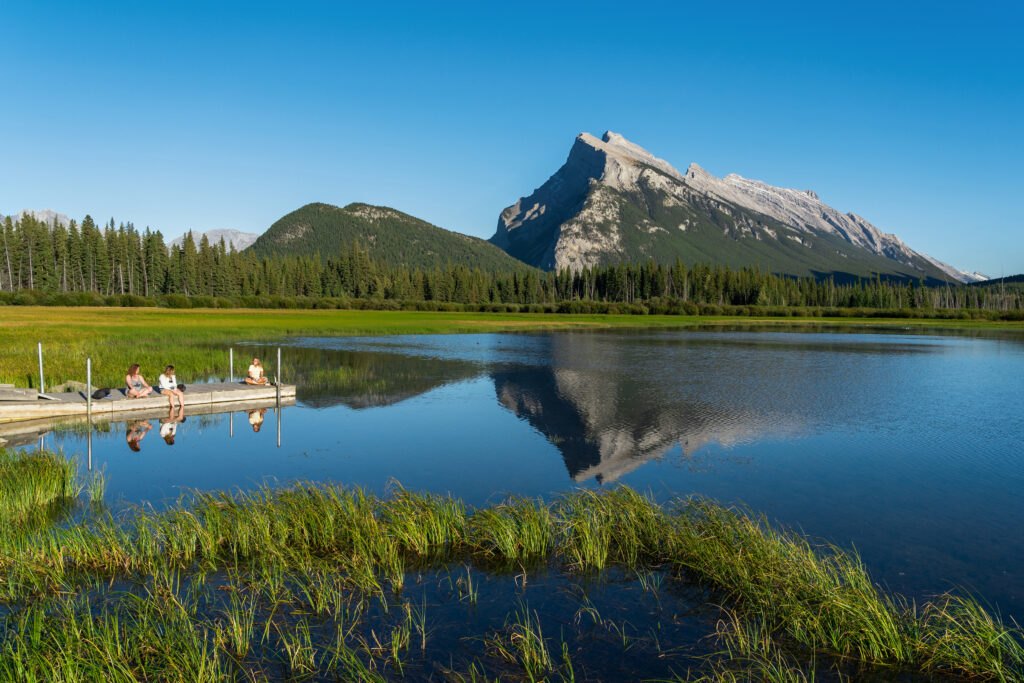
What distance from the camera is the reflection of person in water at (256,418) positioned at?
23.4m

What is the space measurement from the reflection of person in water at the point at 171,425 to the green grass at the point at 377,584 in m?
7.11

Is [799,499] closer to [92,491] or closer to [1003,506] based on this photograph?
[1003,506]

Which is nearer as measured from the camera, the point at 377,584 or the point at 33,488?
the point at 377,584

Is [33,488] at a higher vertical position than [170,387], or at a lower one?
lower

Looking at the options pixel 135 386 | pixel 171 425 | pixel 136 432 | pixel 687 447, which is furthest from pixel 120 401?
pixel 687 447

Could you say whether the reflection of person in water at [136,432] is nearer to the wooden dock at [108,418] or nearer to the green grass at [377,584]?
the wooden dock at [108,418]

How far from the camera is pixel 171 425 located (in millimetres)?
23109

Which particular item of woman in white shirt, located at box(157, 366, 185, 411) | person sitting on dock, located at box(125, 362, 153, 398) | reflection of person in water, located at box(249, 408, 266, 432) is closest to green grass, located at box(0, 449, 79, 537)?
reflection of person in water, located at box(249, 408, 266, 432)

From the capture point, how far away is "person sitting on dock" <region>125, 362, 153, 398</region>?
24766mm

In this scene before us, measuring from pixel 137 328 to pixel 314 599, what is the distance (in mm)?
63786

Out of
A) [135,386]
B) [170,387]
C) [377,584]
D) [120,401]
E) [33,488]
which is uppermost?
[135,386]

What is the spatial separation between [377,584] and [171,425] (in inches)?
672

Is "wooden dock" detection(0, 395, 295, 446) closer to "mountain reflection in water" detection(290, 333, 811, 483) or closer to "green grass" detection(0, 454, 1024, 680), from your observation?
"mountain reflection in water" detection(290, 333, 811, 483)

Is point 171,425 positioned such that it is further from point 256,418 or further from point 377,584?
point 377,584
